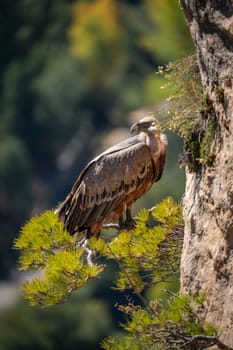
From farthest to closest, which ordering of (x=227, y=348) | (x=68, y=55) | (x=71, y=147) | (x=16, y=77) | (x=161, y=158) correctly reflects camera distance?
(x=68, y=55)
(x=16, y=77)
(x=71, y=147)
(x=161, y=158)
(x=227, y=348)

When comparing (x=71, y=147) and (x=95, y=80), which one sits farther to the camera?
(x=95, y=80)

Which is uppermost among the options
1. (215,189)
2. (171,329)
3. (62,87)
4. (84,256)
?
(62,87)

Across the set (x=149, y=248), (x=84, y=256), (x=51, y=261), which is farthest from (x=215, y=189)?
(x=84, y=256)

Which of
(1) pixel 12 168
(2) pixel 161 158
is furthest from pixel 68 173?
(2) pixel 161 158

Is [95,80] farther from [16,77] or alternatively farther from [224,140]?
[224,140]

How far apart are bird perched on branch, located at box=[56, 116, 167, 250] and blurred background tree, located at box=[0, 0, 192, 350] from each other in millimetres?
26298

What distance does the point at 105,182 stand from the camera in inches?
404

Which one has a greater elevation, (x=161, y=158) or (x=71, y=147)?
(x=71, y=147)

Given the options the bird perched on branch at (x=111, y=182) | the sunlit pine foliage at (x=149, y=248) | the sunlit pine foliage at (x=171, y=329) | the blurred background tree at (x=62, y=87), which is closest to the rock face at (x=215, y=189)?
the sunlit pine foliage at (x=171, y=329)

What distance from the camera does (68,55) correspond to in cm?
5753

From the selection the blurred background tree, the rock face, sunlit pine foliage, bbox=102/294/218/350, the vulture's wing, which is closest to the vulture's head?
the vulture's wing

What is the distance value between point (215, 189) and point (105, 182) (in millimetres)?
2539

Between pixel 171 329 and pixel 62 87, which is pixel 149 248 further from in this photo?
pixel 62 87

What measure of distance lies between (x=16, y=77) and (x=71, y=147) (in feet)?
17.5
